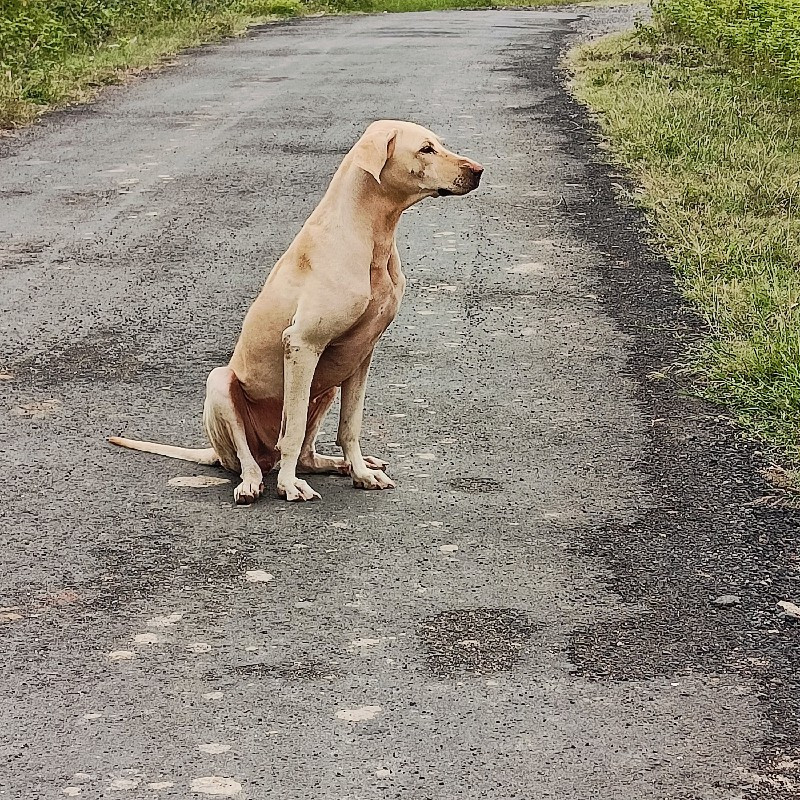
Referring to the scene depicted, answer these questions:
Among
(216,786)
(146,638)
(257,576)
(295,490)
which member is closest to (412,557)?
(257,576)

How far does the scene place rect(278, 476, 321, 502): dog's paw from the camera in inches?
180

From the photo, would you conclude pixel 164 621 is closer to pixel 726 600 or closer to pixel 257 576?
pixel 257 576

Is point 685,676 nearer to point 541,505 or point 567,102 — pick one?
point 541,505

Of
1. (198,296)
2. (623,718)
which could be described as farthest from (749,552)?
(198,296)

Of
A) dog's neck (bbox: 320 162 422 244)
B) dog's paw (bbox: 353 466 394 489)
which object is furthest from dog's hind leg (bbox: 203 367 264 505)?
dog's neck (bbox: 320 162 422 244)

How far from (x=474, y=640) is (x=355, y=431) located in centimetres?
119

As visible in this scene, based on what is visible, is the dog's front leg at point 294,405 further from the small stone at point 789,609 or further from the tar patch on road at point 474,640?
the small stone at point 789,609

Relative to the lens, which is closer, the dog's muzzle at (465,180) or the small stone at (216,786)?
the small stone at (216,786)

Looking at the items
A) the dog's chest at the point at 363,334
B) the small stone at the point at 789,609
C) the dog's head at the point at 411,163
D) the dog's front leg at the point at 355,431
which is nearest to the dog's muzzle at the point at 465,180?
the dog's head at the point at 411,163

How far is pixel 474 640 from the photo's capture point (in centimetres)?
365

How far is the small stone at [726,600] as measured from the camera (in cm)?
384

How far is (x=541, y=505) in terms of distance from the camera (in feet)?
15.1

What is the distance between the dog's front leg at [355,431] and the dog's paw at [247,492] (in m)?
0.32

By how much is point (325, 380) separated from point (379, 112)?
8.64 metres
